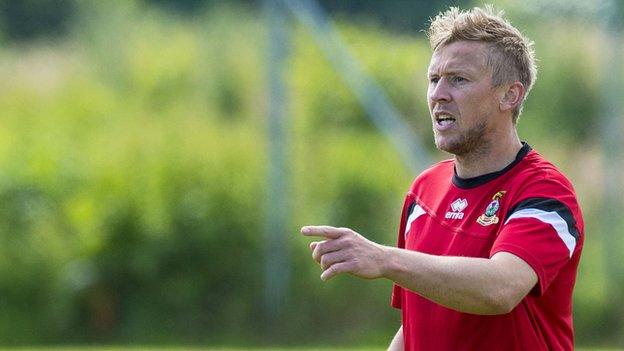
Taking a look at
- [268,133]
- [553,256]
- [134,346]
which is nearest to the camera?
[553,256]

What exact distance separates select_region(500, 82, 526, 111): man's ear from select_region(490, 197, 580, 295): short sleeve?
0.43 metres

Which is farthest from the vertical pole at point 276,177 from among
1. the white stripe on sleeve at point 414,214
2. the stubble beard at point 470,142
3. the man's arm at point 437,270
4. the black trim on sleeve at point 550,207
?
the man's arm at point 437,270

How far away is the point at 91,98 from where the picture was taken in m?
11.5

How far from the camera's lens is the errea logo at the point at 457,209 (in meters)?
4.07

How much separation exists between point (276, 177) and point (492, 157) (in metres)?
6.80

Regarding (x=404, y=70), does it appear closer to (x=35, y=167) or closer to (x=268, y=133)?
(x=268, y=133)

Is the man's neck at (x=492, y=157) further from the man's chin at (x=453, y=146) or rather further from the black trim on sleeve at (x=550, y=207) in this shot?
the black trim on sleeve at (x=550, y=207)

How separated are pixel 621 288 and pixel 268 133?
10.6ft

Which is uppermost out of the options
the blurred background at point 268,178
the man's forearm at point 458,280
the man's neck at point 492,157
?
the man's neck at point 492,157

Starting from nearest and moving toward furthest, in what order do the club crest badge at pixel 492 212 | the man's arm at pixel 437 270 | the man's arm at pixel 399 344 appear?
the man's arm at pixel 437 270 → the club crest badge at pixel 492 212 → the man's arm at pixel 399 344

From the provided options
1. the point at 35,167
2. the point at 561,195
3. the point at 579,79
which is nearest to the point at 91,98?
the point at 35,167

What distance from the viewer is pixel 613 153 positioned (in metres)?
10.6

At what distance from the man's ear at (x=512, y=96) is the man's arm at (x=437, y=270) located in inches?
25.7

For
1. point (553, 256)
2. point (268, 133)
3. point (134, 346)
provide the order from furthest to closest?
1. point (268, 133)
2. point (134, 346)
3. point (553, 256)
